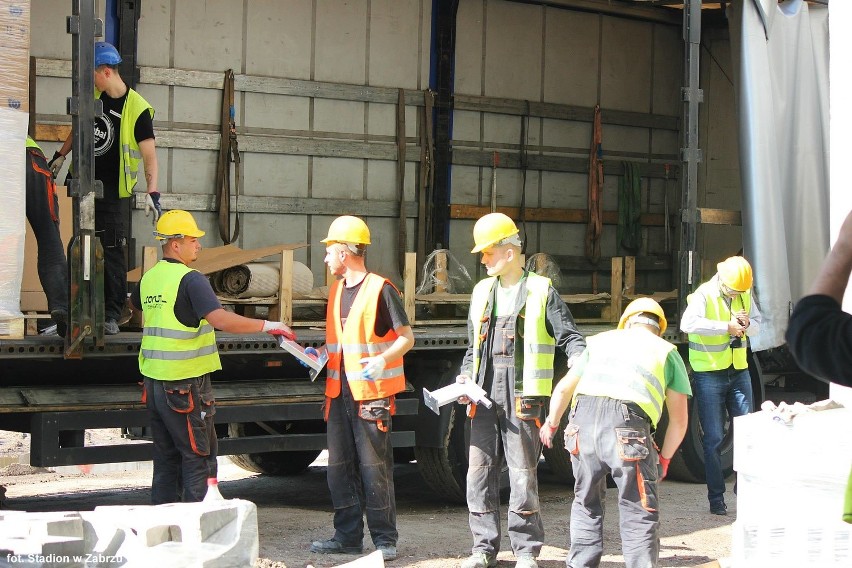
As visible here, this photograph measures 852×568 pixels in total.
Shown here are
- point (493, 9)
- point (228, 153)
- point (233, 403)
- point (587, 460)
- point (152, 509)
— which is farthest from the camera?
point (493, 9)

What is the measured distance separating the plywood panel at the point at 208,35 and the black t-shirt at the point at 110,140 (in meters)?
1.94

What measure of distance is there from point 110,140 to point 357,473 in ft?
8.00

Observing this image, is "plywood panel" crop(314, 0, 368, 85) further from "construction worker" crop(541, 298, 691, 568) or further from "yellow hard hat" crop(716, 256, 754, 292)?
"construction worker" crop(541, 298, 691, 568)

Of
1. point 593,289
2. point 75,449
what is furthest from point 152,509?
point 593,289

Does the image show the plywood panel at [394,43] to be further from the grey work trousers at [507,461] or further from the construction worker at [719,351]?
the grey work trousers at [507,461]

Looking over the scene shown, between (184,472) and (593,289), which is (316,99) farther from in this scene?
(184,472)

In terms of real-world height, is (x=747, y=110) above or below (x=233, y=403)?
above

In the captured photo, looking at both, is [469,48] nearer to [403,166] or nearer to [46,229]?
[403,166]

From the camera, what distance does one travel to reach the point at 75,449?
656 centimetres

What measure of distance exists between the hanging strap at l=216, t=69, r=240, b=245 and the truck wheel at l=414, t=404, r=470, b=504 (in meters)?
2.36

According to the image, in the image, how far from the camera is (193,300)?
6102 mm

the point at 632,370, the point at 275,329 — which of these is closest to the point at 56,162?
the point at 275,329

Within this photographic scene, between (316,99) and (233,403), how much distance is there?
10.9 ft

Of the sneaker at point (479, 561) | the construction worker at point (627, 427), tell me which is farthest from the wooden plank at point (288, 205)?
the construction worker at point (627, 427)
